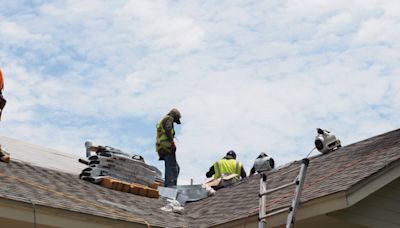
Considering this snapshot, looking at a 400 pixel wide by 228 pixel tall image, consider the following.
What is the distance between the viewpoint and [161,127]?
1234 cm

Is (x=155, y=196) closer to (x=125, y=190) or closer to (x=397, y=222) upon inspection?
(x=125, y=190)

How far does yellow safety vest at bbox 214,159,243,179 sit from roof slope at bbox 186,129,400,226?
1.30 meters

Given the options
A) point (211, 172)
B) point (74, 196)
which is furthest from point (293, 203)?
point (211, 172)

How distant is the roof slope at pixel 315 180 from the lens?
787cm

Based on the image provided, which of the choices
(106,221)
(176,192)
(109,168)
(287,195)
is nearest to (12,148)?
(109,168)

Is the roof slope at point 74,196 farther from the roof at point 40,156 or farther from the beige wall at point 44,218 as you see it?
the roof at point 40,156

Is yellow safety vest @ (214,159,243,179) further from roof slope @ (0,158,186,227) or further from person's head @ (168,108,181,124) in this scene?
roof slope @ (0,158,186,227)

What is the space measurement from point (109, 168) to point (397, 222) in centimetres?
424

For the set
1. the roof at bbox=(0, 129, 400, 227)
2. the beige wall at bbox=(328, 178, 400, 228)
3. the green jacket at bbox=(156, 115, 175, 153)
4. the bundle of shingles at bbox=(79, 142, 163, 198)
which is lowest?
the beige wall at bbox=(328, 178, 400, 228)

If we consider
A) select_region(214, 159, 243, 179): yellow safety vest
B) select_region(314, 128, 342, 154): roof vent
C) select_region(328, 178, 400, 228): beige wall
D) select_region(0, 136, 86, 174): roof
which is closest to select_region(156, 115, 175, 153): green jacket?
select_region(214, 159, 243, 179): yellow safety vest

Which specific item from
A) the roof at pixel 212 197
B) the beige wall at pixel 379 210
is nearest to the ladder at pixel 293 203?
the roof at pixel 212 197

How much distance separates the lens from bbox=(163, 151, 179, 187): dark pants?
12.0 meters

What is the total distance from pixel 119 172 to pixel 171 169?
6.52 ft

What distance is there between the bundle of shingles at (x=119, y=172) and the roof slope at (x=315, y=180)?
816mm
